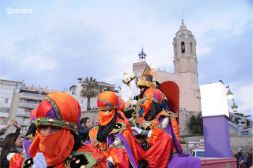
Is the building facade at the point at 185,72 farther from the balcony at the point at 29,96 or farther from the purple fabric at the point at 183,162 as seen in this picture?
the purple fabric at the point at 183,162

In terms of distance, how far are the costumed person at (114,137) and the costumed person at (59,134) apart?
1.44 m

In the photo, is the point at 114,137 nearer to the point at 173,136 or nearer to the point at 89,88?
the point at 173,136

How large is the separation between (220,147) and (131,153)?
5309 mm

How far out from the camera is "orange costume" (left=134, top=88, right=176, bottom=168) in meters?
4.56

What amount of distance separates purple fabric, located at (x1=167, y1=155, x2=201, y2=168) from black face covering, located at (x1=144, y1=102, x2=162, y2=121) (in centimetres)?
94

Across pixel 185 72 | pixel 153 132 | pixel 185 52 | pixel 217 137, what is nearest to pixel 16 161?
pixel 153 132

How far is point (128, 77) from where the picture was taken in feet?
22.8

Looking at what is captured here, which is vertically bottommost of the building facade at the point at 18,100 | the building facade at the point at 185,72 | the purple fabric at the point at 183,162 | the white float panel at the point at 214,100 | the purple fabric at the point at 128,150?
the purple fabric at the point at 183,162

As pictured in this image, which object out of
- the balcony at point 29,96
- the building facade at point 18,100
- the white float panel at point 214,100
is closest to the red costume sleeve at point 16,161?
the white float panel at point 214,100

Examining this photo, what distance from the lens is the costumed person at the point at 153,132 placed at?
4.56m

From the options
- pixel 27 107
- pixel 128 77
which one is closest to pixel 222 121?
pixel 128 77

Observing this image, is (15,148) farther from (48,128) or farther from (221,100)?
(221,100)

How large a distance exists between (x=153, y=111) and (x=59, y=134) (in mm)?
3436

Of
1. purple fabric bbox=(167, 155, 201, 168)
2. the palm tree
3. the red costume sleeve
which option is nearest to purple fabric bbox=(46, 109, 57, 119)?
the red costume sleeve
